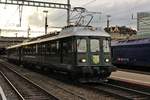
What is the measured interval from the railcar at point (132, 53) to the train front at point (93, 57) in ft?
33.6

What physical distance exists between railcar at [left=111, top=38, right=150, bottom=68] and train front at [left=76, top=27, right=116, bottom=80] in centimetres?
1023

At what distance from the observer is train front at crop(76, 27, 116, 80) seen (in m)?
18.9

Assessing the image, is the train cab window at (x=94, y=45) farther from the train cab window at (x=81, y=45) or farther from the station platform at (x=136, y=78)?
the station platform at (x=136, y=78)

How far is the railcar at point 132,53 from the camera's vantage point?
29.7 m

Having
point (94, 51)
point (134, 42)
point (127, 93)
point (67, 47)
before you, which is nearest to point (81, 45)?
point (94, 51)

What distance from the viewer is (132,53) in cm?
3269

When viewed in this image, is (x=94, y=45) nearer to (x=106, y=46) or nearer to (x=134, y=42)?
(x=106, y=46)

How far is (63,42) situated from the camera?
814 inches

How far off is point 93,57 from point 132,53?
1401 centimetres

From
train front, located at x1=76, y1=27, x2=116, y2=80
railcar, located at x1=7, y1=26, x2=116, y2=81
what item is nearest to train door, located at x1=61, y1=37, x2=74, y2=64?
railcar, located at x1=7, y1=26, x2=116, y2=81

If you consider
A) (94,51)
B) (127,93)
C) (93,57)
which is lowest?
(127,93)

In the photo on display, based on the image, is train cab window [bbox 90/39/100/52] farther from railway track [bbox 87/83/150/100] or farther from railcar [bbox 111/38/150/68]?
railcar [bbox 111/38/150/68]

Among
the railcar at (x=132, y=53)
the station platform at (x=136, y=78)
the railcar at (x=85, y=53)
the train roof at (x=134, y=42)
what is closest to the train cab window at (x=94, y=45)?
the railcar at (x=85, y=53)

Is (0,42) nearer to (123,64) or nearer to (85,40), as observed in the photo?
(123,64)
